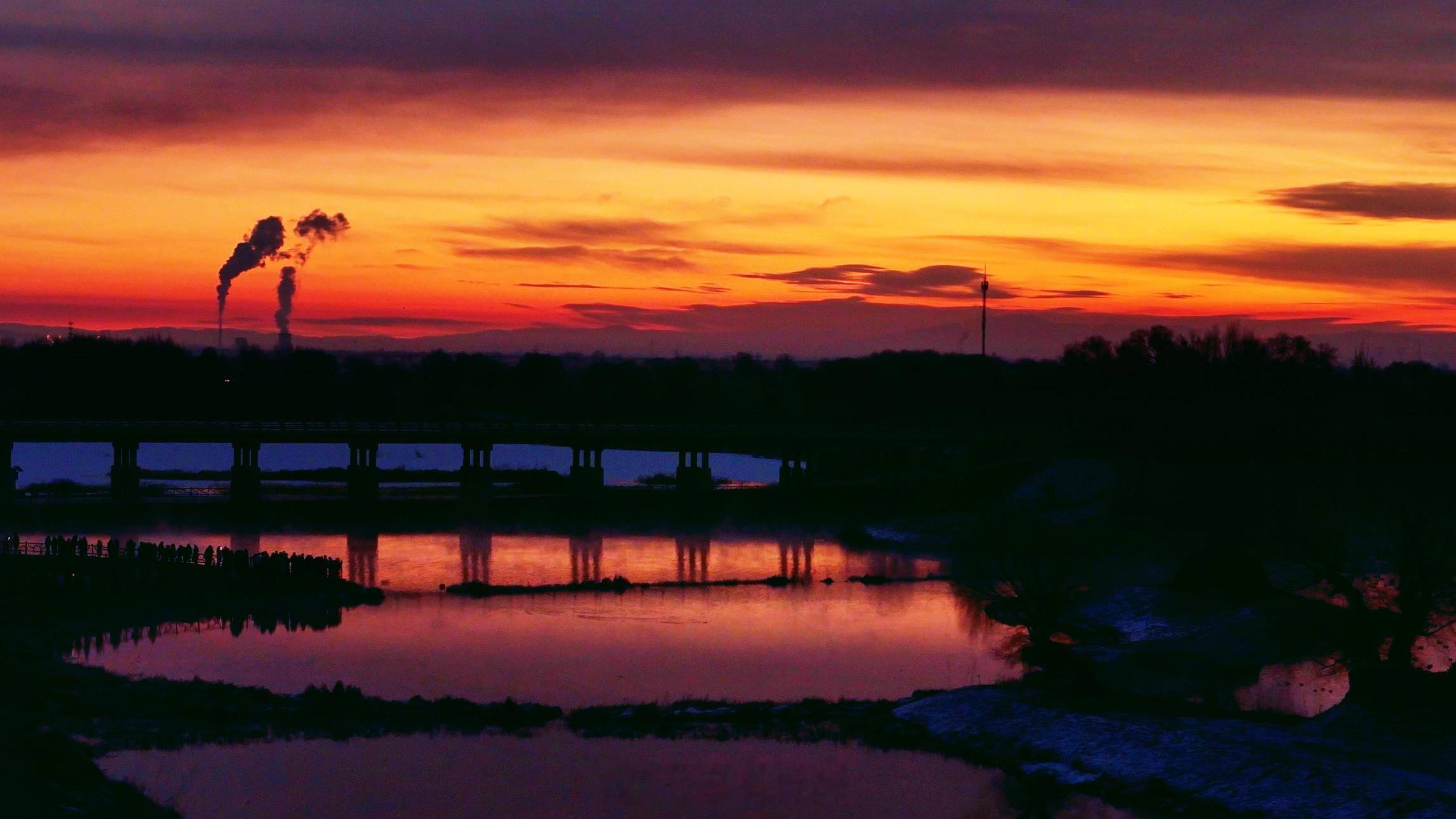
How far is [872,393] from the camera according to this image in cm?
14888

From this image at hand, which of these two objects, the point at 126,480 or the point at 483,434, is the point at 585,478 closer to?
the point at 483,434

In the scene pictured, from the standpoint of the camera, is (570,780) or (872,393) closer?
(570,780)

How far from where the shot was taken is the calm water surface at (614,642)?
122 feet

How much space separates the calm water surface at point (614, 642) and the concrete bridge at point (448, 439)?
25.3 metres

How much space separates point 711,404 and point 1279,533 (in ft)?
345

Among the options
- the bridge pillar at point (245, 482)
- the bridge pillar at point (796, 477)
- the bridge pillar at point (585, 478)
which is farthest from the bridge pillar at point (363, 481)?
the bridge pillar at point (796, 477)

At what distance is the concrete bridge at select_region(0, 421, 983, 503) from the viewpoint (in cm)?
Answer: 8256

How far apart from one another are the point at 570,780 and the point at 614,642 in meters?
13.8

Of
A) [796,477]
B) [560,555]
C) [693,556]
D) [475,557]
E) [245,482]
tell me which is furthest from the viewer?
[796,477]

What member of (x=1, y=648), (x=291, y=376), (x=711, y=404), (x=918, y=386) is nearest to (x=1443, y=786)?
(x=1, y=648)

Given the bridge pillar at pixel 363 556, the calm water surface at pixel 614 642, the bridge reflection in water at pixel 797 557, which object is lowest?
the bridge pillar at pixel 363 556

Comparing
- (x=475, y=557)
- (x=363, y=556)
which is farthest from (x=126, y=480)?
(x=475, y=557)

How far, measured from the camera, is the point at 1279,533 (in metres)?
63.0

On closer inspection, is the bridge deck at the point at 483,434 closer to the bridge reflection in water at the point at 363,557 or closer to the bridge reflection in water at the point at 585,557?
the bridge reflection in water at the point at 363,557
